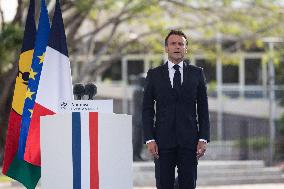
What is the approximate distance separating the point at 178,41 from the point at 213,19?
15406mm

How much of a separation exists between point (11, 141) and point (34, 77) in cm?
72

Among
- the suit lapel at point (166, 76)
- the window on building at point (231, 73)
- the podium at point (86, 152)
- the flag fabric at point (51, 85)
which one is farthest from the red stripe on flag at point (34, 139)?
the window on building at point (231, 73)

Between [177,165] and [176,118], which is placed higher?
[176,118]

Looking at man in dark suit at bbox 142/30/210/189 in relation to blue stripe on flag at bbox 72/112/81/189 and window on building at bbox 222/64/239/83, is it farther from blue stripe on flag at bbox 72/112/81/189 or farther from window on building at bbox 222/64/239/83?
window on building at bbox 222/64/239/83

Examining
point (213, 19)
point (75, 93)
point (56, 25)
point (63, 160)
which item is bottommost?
point (63, 160)

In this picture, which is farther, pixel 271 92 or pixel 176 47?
pixel 271 92

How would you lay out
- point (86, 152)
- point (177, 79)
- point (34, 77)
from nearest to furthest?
point (86, 152)
point (177, 79)
point (34, 77)

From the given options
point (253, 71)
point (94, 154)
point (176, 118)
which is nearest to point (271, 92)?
point (176, 118)

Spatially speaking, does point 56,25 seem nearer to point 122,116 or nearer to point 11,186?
point 122,116

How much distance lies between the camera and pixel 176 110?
7539 mm

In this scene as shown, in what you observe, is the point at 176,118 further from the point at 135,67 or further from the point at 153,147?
the point at 135,67

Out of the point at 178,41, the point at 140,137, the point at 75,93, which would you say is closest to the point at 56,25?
the point at 75,93

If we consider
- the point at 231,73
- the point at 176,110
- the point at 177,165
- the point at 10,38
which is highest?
the point at 231,73

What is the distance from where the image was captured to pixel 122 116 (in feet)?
24.1
